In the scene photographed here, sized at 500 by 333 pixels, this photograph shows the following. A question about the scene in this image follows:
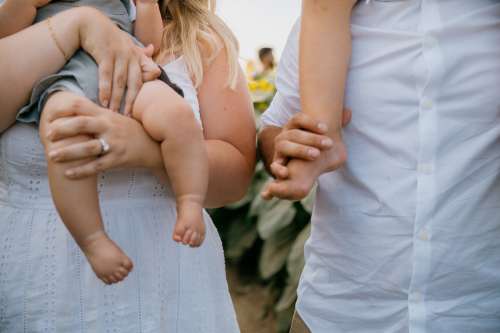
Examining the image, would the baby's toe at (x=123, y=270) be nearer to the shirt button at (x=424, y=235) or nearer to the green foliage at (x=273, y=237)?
the shirt button at (x=424, y=235)

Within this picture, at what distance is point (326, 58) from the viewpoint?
60.5 inches

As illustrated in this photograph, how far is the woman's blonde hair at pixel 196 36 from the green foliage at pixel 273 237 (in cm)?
209

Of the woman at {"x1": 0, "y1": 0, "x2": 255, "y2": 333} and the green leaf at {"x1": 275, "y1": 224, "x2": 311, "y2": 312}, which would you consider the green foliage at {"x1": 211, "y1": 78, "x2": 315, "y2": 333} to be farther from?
the woman at {"x1": 0, "y1": 0, "x2": 255, "y2": 333}

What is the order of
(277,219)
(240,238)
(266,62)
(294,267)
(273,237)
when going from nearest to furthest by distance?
(294,267), (277,219), (273,237), (240,238), (266,62)

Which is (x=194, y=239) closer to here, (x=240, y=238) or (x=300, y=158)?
(x=300, y=158)

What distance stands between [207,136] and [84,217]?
51cm

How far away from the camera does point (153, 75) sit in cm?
161

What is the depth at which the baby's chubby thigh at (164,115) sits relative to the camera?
1487 millimetres

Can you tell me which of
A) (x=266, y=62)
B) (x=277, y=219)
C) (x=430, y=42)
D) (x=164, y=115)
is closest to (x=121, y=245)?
(x=164, y=115)

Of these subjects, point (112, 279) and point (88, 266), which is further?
point (88, 266)

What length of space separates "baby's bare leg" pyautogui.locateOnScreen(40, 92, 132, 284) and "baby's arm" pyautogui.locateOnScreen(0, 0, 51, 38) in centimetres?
29

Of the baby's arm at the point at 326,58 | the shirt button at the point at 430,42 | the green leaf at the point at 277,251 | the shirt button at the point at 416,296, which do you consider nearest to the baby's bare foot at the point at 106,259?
the baby's arm at the point at 326,58

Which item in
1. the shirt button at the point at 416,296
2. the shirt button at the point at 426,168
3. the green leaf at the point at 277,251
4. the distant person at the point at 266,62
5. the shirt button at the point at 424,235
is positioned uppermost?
the shirt button at the point at 426,168

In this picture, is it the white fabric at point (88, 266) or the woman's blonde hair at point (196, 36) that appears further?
the woman's blonde hair at point (196, 36)
